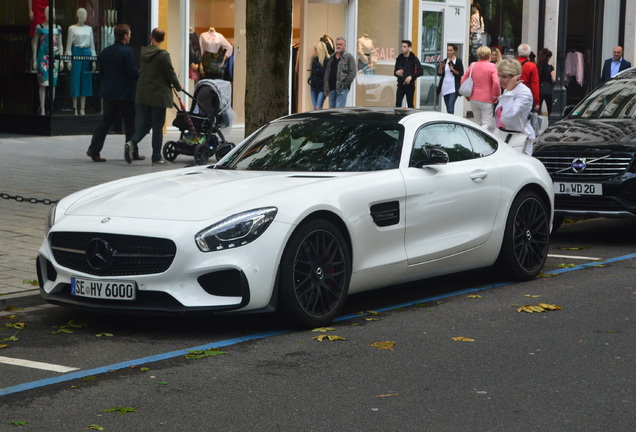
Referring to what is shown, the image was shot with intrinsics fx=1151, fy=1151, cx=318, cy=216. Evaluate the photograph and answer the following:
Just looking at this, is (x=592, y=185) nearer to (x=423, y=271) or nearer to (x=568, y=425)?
(x=423, y=271)

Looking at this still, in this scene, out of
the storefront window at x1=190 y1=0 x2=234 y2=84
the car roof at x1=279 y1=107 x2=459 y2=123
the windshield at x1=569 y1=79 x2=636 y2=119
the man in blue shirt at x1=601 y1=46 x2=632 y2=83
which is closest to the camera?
the car roof at x1=279 y1=107 x2=459 y2=123

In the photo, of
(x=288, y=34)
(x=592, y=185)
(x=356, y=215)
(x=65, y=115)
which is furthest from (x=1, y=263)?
(x=65, y=115)

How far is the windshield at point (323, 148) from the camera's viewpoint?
314 inches

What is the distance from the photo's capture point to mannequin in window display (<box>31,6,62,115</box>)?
2136 cm

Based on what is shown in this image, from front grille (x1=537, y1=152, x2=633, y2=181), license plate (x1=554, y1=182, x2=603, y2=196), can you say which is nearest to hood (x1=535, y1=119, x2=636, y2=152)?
front grille (x1=537, y1=152, x2=633, y2=181)

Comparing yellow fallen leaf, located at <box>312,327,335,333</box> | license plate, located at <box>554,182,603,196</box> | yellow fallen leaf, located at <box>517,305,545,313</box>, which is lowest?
yellow fallen leaf, located at <box>517,305,545,313</box>

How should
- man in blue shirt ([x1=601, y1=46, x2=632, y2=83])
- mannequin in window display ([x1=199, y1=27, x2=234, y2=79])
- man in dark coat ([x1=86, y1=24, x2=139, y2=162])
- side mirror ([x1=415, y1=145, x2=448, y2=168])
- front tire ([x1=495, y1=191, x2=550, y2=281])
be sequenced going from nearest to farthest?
side mirror ([x1=415, y1=145, x2=448, y2=168])
front tire ([x1=495, y1=191, x2=550, y2=281])
man in dark coat ([x1=86, y1=24, x2=139, y2=162])
man in blue shirt ([x1=601, y1=46, x2=632, y2=83])
mannequin in window display ([x1=199, y1=27, x2=234, y2=79])

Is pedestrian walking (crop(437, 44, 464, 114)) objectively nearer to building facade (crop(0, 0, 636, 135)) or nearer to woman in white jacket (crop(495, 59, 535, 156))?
building facade (crop(0, 0, 636, 135))

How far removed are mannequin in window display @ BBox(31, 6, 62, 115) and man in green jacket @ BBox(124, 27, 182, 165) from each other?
472 cm

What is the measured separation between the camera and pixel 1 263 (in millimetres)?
9117

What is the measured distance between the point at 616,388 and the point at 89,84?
57.6 feet

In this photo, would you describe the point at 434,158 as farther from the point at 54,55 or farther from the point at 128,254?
the point at 54,55

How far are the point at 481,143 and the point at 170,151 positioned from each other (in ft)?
30.5

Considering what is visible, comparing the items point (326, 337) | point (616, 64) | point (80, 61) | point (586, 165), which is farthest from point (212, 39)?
point (326, 337)
